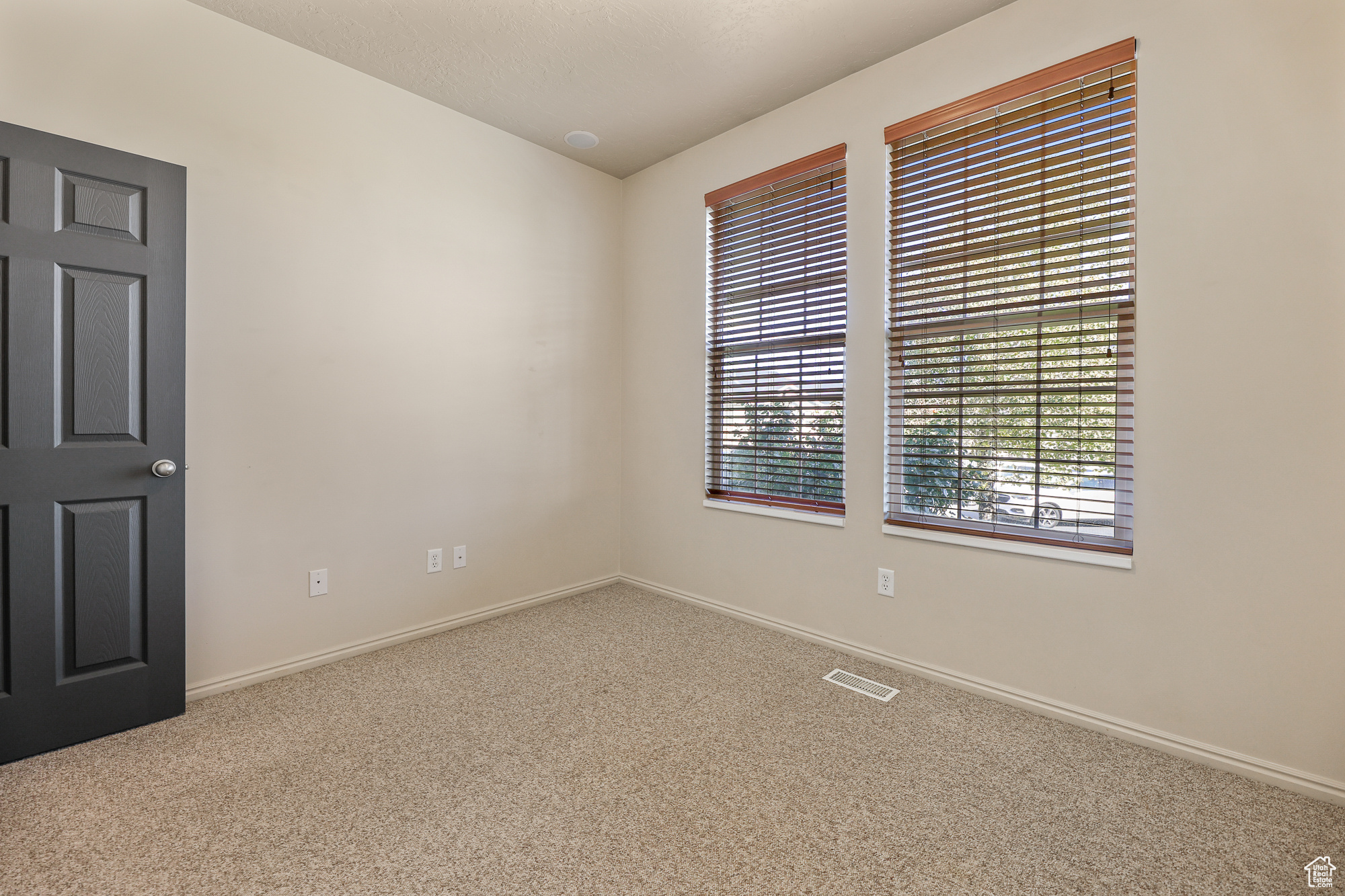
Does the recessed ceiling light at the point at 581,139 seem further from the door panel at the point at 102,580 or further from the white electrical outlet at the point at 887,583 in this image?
the white electrical outlet at the point at 887,583

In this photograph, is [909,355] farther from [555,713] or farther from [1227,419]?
[555,713]

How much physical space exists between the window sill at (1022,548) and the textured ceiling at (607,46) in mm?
2028

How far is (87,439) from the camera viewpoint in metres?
1.96

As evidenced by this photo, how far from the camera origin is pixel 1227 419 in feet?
6.05

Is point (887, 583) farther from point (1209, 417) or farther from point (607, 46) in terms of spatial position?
point (607, 46)

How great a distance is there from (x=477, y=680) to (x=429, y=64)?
2651mm

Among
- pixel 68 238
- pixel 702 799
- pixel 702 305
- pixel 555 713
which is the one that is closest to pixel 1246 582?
pixel 702 799

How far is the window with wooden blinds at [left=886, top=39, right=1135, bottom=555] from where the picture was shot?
2062 millimetres

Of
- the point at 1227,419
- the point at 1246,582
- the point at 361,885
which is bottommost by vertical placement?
the point at 361,885

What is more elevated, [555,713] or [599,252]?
[599,252]

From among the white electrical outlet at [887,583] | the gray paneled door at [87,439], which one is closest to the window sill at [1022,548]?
the white electrical outlet at [887,583]

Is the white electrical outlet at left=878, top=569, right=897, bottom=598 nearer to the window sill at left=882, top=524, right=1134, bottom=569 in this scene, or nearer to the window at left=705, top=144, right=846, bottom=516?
the window sill at left=882, top=524, right=1134, bottom=569

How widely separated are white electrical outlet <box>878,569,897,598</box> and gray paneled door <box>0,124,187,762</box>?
2.73 m

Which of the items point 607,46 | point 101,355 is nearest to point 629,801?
point 101,355
